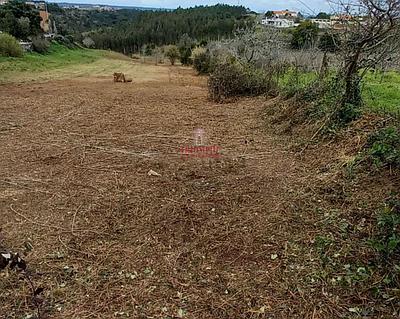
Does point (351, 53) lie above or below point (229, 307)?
above

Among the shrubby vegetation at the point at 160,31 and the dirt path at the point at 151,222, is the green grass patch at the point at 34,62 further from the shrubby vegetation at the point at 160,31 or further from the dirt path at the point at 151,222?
the shrubby vegetation at the point at 160,31

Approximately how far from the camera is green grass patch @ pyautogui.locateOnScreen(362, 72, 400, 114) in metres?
5.64

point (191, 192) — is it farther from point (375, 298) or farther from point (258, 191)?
point (375, 298)

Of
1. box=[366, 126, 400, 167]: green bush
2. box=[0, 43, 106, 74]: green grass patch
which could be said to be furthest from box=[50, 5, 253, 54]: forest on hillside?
box=[366, 126, 400, 167]: green bush

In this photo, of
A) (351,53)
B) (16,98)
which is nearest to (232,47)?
(16,98)

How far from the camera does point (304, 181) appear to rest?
358cm

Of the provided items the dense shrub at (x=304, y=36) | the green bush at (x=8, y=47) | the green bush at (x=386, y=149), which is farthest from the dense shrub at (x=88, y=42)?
the green bush at (x=386, y=149)

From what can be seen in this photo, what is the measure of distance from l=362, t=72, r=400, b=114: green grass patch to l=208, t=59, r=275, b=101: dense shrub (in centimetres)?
201

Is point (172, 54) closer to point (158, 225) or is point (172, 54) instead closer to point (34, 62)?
point (34, 62)

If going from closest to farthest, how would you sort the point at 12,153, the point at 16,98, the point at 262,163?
1. the point at 262,163
2. the point at 12,153
3. the point at 16,98

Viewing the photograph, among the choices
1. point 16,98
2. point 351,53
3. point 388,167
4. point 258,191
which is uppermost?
point 351,53

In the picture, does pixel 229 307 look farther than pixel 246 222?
No

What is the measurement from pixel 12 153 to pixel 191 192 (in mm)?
2414

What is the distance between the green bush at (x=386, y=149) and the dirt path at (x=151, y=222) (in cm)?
67
